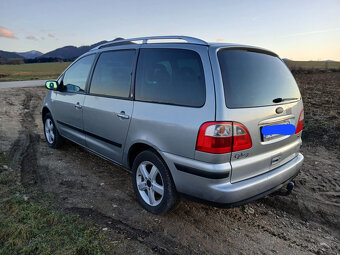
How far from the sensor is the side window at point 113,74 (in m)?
3.05

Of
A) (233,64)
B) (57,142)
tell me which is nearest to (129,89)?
(233,64)

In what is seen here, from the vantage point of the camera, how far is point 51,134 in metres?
5.02

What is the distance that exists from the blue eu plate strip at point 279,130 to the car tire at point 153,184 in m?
1.03

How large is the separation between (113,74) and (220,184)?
6.61ft

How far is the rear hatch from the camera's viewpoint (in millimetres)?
2207

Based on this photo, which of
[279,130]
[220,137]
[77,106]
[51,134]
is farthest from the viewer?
[51,134]

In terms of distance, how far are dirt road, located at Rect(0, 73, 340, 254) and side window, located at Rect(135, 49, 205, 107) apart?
1316 mm

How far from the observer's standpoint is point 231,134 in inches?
83.8

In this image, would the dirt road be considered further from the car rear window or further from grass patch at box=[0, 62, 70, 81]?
grass patch at box=[0, 62, 70, 81]

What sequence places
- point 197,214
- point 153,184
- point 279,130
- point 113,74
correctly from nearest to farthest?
point 279,130, point 153,184, point 197,214, point 113,74

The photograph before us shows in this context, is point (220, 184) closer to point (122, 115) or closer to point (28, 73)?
point (122, 115)

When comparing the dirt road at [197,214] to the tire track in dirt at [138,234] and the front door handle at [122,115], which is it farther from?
the front door handle at [122,115]

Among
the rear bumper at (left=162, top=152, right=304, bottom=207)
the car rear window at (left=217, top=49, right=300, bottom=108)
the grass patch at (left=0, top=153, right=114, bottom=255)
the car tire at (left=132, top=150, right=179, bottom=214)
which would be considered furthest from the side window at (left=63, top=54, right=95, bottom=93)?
the car rear window at (left=217, top=49, right=300, bottom=108)

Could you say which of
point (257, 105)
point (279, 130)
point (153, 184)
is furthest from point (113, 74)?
point (279, 130)
